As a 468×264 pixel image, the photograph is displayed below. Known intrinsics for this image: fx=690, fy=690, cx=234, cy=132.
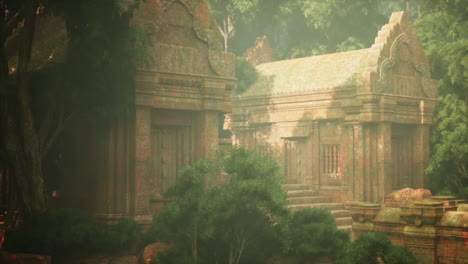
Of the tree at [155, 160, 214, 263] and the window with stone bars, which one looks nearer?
the tree at [155, 160, 214, 263]

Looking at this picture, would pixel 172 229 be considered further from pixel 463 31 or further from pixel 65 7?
pixel 463 31

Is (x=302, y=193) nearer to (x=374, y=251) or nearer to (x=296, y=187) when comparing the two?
(x=296, y=187)

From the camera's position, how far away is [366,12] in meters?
34.2

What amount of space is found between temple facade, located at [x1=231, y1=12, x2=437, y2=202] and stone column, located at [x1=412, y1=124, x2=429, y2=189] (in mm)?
36

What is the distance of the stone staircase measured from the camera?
74.3 ft

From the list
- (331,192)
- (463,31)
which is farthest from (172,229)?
(463,31)

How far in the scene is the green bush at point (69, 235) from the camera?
616 inches

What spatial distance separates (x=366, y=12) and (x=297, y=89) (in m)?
10.3

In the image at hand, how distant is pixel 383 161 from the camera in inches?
923

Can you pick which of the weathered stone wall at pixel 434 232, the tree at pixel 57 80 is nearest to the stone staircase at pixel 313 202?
the weathered stone wall at pixel 434 232

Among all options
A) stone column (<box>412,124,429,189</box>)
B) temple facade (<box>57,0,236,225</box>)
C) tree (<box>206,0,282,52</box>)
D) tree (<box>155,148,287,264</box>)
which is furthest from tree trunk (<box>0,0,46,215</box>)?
tree (<box>206,0,282,52</box>)

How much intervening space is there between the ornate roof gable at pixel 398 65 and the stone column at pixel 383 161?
1371mm

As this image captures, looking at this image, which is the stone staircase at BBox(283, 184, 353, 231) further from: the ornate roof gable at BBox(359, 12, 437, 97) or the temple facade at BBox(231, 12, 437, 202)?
the ornate roof gable at BBox(359, 12, 437, 97)

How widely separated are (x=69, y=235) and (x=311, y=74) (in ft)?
42.4
